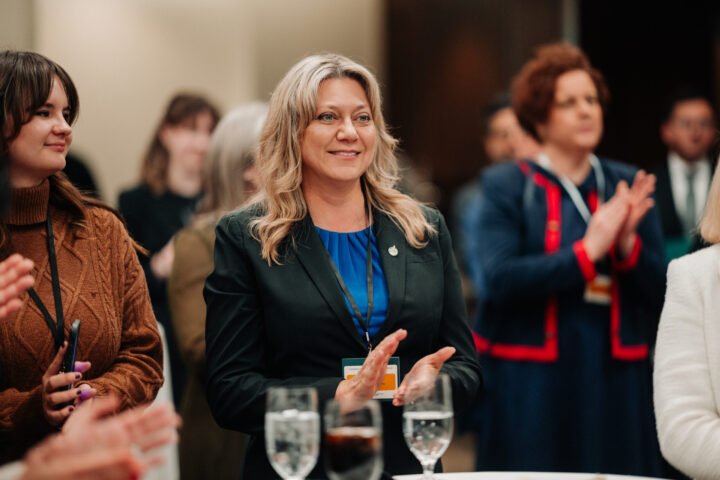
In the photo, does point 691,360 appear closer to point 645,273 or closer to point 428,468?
point 428,468

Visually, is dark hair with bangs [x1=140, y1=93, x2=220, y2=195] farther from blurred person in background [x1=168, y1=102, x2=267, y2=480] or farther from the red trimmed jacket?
the red trimmed jacket

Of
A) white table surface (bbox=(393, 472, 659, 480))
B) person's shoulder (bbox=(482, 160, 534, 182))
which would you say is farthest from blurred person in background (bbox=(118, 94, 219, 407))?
white table surface (bbox=(393, 472, 659, 480))

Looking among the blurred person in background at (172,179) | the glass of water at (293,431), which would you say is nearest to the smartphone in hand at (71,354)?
the glass of water at (293,431)

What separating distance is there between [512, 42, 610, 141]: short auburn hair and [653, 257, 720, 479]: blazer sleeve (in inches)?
55.1

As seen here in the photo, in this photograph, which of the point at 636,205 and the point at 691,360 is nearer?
the point at 691,360

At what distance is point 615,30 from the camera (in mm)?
7422

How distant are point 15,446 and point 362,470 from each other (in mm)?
949

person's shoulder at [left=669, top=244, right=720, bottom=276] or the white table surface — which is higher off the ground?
person's shoulder at [left=669, top=244, right=720, bottom=276]

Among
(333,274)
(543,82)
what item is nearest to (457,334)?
(333,274)

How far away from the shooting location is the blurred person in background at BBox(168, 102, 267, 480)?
2.84m

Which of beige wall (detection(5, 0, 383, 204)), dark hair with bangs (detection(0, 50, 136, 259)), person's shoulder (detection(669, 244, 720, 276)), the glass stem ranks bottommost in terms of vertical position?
the glass stem

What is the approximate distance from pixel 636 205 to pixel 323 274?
1328mm

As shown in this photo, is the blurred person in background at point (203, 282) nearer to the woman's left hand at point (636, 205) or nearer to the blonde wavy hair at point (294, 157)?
the blonde wavy hair at point (294, 157)

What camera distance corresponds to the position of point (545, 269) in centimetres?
300
